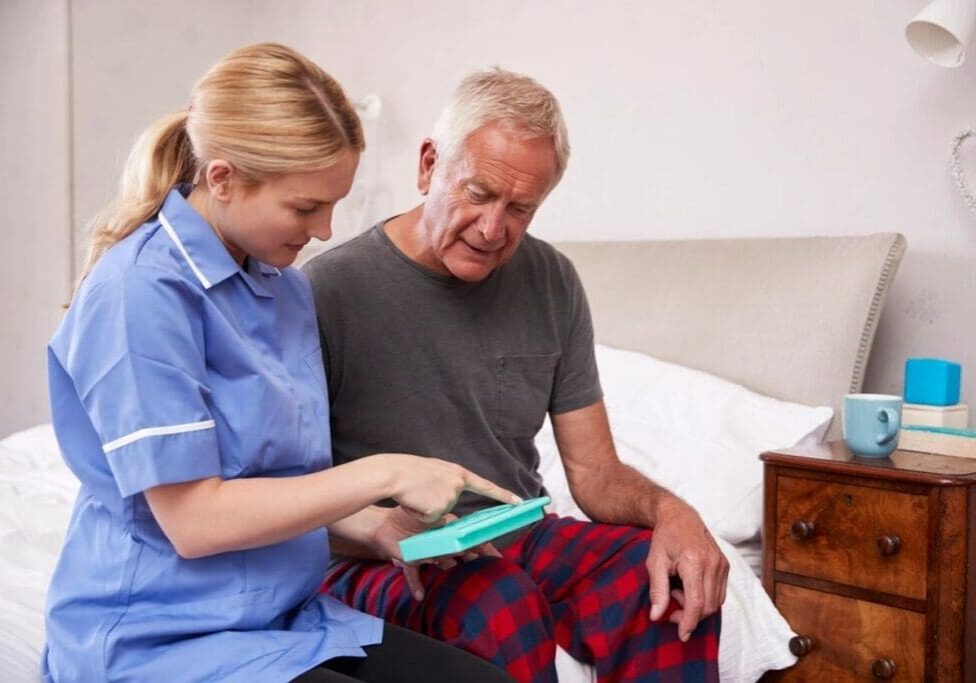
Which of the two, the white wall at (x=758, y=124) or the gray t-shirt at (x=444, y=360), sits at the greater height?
the white wall at (x=758, y=124)

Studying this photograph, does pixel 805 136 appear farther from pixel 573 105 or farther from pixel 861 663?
pixel 861 663

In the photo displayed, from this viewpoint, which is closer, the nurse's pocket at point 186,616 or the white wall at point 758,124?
the nurse's pocket at point 186,616

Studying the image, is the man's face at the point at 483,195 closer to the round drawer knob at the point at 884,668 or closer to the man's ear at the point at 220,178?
the man's ear at the point at 220,178

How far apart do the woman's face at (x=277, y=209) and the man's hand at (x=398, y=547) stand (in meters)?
0.33

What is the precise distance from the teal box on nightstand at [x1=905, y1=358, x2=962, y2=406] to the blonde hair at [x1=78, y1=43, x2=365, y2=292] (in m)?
1.23

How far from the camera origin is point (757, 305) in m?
2.14

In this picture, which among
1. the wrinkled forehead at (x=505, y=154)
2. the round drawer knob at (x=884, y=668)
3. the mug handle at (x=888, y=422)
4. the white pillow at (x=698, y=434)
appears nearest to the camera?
the wrinkled forehead at (x=505, y=154)

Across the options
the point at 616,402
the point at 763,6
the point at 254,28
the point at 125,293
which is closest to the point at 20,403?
the point at 254,28

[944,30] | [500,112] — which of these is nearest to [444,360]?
[500,112]

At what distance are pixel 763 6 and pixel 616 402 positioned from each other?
94cm

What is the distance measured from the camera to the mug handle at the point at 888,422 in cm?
167

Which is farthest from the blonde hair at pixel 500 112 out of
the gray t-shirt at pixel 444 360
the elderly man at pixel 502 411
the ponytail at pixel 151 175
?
the ponytail at pixel 151 175

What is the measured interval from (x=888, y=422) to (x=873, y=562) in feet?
0.74

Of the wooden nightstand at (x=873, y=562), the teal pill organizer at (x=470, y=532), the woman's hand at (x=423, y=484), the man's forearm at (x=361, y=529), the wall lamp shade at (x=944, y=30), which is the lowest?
the wooden nightstand at (x=873, y=562)
